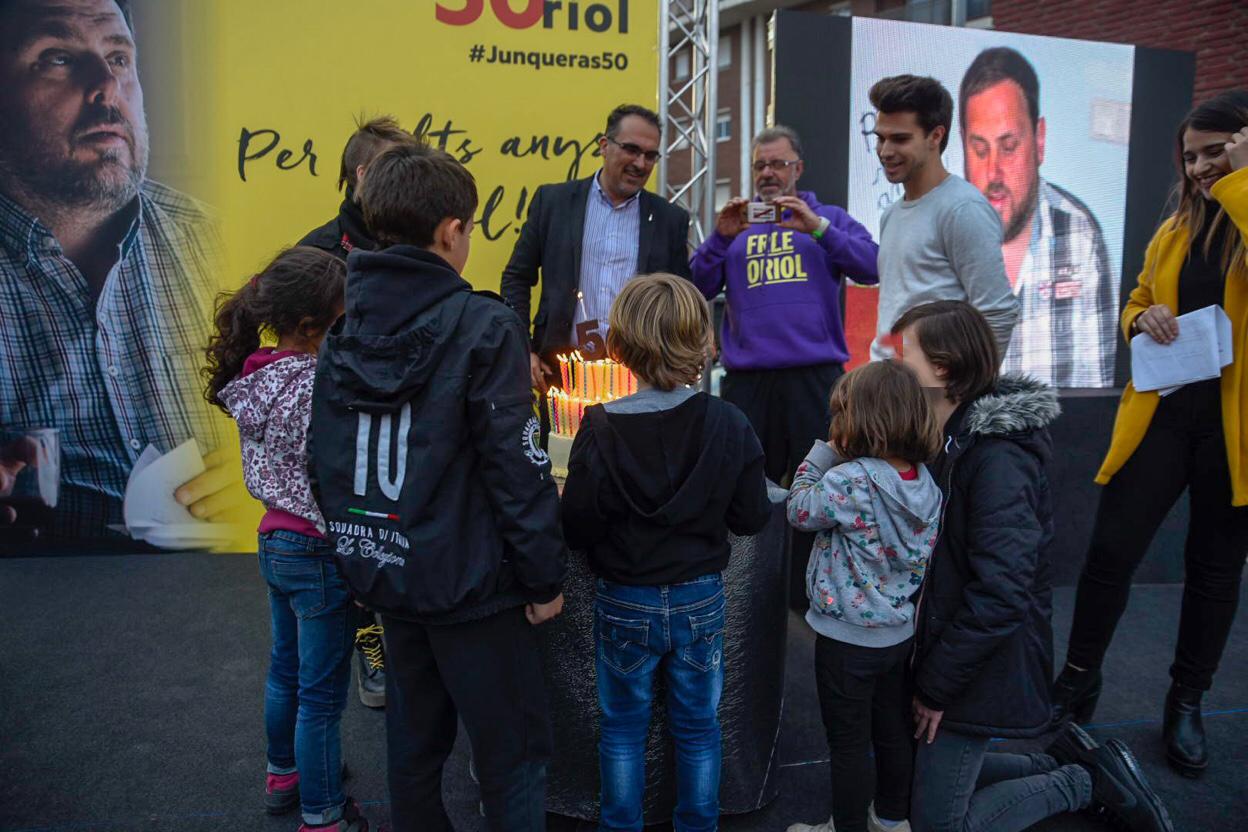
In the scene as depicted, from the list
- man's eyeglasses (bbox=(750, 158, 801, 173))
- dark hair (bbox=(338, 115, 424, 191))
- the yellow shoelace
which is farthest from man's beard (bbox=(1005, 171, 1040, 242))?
the yellow shoelace

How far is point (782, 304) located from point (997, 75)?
3073mm

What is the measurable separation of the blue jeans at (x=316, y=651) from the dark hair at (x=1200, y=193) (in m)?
2.66

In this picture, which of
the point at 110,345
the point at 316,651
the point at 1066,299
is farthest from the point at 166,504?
the point at 1066,299

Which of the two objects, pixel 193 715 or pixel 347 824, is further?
pixel 193 715

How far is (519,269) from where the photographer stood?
3332mm

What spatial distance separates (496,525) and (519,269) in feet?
6.24

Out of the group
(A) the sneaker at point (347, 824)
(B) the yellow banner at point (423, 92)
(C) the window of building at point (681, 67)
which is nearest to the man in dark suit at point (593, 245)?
(B) the yellow banner at point (423, 92)

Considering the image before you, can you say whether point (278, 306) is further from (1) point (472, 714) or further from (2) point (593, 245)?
(2) point (593, 245)

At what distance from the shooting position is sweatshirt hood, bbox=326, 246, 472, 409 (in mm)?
1572

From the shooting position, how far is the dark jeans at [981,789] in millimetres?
1930

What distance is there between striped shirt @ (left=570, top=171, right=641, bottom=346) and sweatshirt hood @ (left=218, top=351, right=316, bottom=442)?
4.54 feet

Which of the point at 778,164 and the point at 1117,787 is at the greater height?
the point at 778,164

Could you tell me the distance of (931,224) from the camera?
8.71 ft

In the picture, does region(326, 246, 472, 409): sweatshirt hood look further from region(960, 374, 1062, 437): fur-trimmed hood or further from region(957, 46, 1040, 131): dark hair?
region(957, 46, 1040, 131): dark hair
